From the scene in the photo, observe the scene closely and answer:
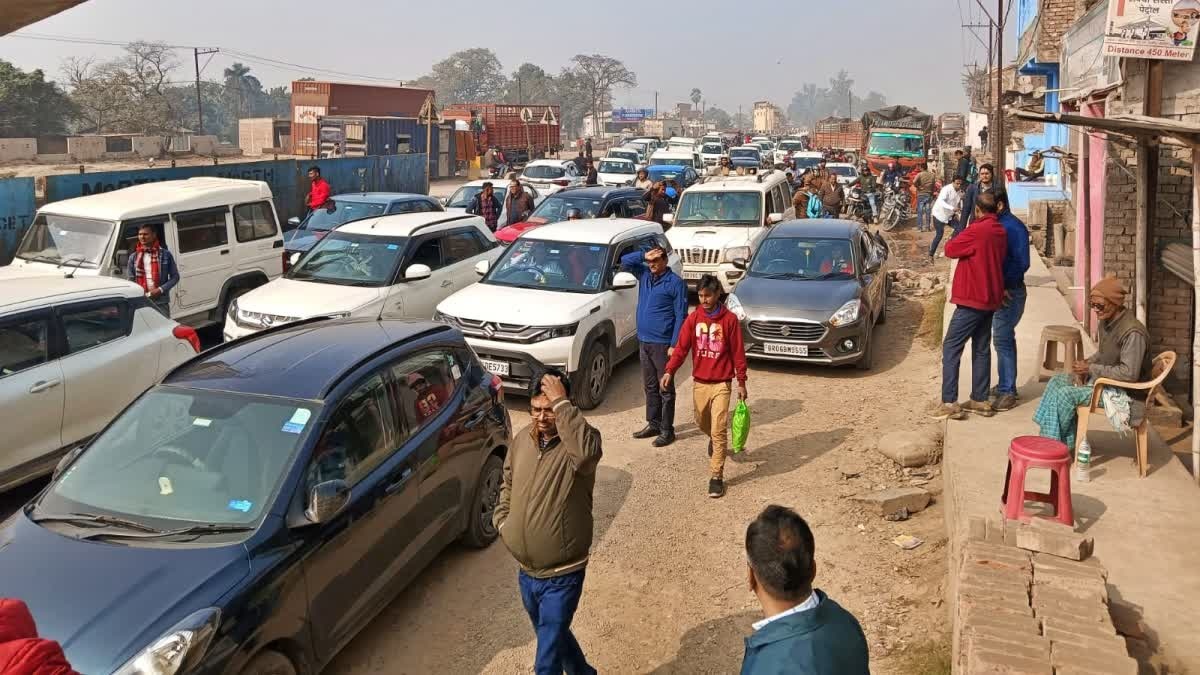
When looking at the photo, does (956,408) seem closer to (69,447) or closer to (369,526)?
(369,526)

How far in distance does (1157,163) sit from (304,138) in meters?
38.7

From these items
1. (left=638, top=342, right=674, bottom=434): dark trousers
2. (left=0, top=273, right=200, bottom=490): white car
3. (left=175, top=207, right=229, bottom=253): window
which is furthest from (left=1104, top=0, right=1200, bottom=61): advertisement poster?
(left=175, top=207, right=229, bottom=253): window

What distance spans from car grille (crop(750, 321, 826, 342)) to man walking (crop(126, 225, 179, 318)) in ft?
20.8

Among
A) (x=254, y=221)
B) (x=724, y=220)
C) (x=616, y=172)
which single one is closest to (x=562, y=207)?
(x=724, y=220)

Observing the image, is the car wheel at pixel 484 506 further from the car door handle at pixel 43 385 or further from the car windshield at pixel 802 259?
the car windshield at pixel 802 259

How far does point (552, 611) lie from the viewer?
4.01 meters

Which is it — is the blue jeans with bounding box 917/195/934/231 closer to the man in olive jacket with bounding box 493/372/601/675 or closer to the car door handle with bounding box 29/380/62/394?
the car door handle with bounding box 29/380/62/394

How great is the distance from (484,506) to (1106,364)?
431 centimetres

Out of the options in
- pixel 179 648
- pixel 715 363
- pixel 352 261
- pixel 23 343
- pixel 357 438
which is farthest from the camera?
pixel 352 261

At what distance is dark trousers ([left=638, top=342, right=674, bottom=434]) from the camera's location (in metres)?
7.97

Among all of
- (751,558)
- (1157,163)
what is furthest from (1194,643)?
(1157,163)

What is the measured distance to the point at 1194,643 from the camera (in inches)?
162

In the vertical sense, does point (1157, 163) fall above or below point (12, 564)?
above

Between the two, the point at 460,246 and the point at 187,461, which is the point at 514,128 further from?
the point at 187,461
